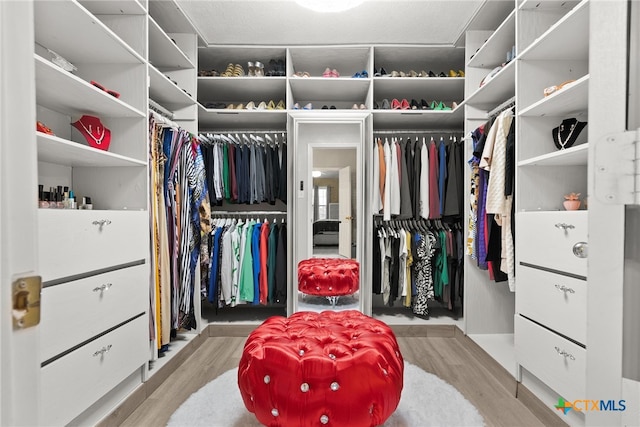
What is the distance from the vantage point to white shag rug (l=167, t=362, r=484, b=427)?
4.97 ft

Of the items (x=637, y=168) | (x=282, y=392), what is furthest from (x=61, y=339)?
(x=637, y=168)

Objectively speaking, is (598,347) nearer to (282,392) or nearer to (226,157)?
(282,392)

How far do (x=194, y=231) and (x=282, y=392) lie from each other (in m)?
1.43

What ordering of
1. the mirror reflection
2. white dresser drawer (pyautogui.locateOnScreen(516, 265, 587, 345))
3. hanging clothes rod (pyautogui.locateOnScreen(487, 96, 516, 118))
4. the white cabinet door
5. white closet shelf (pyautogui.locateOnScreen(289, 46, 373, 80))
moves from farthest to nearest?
the mirror reflection
white closet shelf (pyautogui.locateOnScreen(289, 46, 373, 80))
hanging clothes rod (pyautogui.locateOnScreen(487, 96, 516, 118))
white dresser drawer (pyautogui.locateOnScreen(516, 265, 587, 345))
the white cabinet door

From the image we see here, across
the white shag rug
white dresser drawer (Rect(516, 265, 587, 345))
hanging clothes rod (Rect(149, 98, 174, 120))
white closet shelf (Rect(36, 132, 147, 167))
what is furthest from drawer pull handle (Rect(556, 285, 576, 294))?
hanging clothes rod (Rect(149, 98, 174, 120))

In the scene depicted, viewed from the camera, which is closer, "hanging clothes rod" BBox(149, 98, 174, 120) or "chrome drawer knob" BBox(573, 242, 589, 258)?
"chrome drawer knob" BBox(573, 242, 589, 258)

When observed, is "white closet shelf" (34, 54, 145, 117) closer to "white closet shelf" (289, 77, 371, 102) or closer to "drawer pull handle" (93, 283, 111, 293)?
"drawer pull handle" (93, 283, 111, 293)

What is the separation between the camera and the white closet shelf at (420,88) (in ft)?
8.73

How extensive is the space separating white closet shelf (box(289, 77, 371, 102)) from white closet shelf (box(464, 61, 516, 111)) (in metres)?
0.86

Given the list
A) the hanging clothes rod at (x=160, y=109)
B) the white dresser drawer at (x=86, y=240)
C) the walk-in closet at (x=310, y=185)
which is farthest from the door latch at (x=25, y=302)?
the hanging clothes rod at (x=160, y=109)

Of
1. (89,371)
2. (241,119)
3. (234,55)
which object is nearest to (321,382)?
(89,371)

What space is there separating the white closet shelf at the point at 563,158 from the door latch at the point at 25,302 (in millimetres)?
1707

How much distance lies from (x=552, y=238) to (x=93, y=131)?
2.29m

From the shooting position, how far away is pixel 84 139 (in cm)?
Answer: 176
